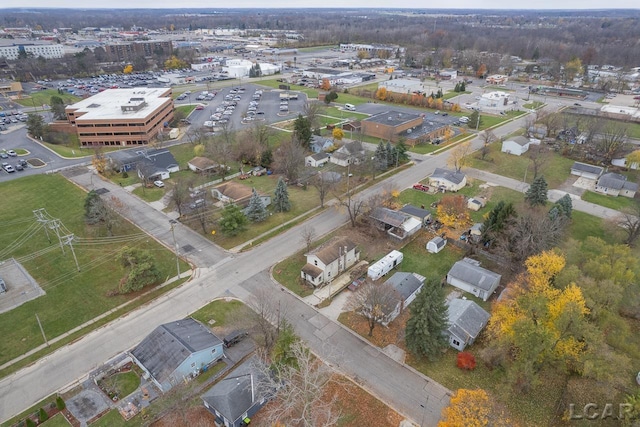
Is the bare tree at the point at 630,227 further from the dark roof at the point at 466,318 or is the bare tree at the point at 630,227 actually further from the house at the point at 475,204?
the dark roof at the point at 466,318

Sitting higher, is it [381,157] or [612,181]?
[381,157]

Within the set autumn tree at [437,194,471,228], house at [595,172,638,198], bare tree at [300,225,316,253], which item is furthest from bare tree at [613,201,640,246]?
bare tree at [300,225,316,253]

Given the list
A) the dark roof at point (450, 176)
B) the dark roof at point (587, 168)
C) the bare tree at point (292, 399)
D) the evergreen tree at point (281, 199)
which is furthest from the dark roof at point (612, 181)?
the bare tree at point (292, 399)

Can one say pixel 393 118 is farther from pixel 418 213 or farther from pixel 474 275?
pixel 474 275

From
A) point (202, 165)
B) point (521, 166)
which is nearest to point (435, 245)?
point (521, 166)

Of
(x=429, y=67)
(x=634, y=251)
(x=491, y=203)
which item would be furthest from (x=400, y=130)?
(x=429, y=67)

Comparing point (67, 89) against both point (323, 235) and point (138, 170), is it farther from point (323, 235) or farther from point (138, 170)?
point (323, 235)
